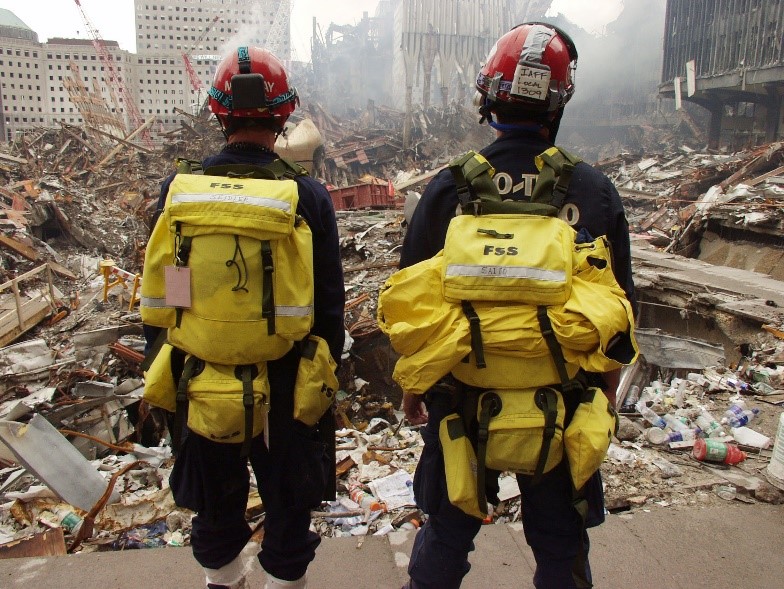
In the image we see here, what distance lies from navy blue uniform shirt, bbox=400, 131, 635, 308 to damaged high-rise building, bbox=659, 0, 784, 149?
2532cm

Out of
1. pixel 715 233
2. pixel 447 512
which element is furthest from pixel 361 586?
pixel 715 233

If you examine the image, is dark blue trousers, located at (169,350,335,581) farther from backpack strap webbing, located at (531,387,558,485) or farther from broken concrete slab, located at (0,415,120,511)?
A: broken concrete slab, located at (0,415,120,511)

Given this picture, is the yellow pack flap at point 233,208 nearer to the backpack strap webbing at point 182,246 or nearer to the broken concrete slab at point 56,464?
the backpack strap webbing at point 182,246

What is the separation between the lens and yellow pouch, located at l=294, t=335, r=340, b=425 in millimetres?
1690

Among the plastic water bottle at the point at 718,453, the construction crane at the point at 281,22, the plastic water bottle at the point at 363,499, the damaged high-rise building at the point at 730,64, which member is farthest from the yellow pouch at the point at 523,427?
the construction crane at the point at 281,22

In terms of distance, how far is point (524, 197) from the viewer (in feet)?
5.32

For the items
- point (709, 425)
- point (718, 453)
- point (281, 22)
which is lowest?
point (709, 425)

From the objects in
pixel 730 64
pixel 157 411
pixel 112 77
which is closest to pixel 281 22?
pixel 112 77

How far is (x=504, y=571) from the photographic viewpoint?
2.23 m

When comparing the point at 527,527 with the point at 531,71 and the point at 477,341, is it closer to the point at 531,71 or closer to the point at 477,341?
the point at 477,341

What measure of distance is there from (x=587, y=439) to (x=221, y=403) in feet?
3.16

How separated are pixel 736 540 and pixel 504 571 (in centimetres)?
105

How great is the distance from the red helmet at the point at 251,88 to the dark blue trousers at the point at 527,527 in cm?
104

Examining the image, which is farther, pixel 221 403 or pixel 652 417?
pixel 652 417
